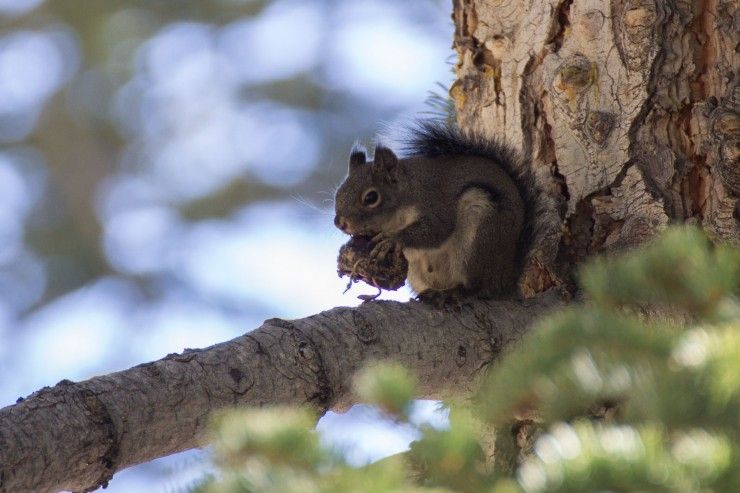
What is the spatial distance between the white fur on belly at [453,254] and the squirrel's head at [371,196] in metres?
0.20

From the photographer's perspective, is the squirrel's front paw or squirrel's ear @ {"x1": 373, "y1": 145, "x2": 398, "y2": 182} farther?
squirrel's ear @ {"x1": 373, "y1": 145, "x2": 398, "y2": 182}

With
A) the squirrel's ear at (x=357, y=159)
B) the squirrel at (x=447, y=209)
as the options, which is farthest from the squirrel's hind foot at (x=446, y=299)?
the squirrel's ear at (x=357, y=159)

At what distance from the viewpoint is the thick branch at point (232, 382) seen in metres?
1.47

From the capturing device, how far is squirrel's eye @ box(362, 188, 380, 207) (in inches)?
122

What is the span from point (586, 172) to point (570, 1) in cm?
45

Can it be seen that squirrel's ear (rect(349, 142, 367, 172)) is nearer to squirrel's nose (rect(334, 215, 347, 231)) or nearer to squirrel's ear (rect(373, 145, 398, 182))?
squirrel's ear (rect(373, 145, 398, 182))

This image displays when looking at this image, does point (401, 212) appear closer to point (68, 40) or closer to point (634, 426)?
point (634, 426)

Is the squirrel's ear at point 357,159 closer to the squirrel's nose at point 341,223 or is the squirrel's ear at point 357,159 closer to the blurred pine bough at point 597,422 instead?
the squirrel's nose at point 341,223

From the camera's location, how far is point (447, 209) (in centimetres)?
289

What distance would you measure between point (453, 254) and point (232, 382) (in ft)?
3.93

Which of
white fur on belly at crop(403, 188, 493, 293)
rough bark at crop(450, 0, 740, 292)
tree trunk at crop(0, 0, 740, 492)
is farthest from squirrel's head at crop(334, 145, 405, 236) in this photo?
rough bark at crop(450, 0, 740, 292)

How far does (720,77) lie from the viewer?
2281mm

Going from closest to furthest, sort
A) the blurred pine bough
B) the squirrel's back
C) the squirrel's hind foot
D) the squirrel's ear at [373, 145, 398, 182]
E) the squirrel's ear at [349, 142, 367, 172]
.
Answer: the blurred pine bough < the squirrel's hind foot < the squirrel's back < the squirrel's ear at [373, 145, 398, 182] < the squirrel's ear at [349, 142, 367, 172]

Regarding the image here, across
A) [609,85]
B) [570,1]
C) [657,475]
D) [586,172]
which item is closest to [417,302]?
[586,172]
